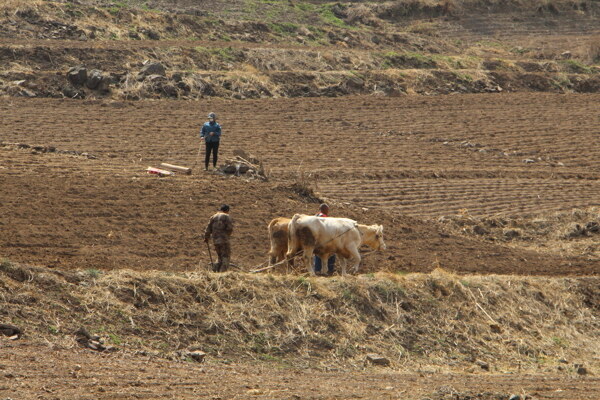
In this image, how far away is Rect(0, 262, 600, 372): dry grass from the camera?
14.4m

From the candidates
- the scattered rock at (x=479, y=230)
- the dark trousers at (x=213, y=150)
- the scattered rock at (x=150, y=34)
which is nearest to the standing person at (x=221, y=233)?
the dark trousers at (x=213, y=150)

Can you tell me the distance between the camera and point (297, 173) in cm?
2684

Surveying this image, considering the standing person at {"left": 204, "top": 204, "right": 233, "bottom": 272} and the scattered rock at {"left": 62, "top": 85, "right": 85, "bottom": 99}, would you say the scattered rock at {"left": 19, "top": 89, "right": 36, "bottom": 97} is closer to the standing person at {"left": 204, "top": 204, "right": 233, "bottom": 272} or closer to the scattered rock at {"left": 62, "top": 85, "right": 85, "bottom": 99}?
the scattered rock at {"left": 62, "top": 85, "right": 85, "bottom": 99}

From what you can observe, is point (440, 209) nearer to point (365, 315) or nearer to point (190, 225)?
point (190, 225)

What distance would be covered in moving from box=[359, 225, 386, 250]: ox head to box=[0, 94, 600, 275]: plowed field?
0.41m

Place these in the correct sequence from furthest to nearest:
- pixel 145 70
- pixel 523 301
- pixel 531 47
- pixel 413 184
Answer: pixel 531 47 < pixel 145 70 < pixel 413 184 < pixel 523 301

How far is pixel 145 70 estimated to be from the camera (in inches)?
1382

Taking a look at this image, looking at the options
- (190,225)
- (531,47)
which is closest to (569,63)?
(531,47)

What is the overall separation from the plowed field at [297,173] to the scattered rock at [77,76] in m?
1.69

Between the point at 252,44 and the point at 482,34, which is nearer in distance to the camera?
the point at 252,44

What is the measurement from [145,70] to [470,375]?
22690 millimetres

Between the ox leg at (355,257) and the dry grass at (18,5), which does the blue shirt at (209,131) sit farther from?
the dry grass at (18,5)

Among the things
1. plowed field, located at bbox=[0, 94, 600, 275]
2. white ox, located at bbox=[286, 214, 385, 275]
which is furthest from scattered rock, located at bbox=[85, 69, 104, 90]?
white ox, located at bbox=[286, 214, 385, 275]

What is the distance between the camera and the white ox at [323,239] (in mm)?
18078
